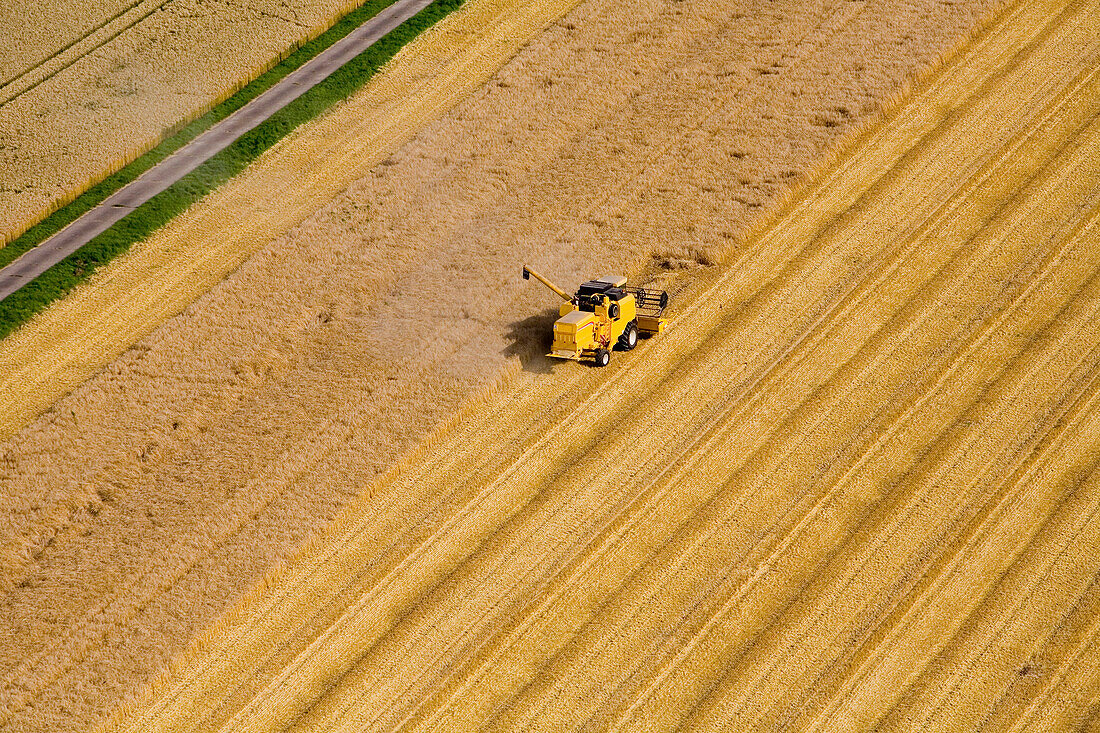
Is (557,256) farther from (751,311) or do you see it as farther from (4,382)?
(4,382)

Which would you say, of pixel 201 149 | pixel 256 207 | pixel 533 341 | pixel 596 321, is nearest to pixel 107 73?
pixel 201 149

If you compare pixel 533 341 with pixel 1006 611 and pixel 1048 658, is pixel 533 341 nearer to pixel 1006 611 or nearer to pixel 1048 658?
pixel 1006 611

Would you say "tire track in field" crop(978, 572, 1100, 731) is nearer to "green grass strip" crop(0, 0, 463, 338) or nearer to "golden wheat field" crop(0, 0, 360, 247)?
"green grass strip" crop(0, 0, 463, 338)

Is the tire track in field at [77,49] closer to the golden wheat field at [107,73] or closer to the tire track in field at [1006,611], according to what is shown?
the golden wheat field at [107,73]

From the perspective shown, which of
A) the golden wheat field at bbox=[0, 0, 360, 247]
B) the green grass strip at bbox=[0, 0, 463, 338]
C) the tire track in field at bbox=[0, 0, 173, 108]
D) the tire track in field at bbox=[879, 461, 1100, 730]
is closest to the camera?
the tire track in field at bbox=[879, 461, 1100, 730]

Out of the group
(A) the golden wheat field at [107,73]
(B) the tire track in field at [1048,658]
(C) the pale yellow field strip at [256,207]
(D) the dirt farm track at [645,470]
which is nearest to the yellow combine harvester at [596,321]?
(D) the dirt farm track at [645,470]

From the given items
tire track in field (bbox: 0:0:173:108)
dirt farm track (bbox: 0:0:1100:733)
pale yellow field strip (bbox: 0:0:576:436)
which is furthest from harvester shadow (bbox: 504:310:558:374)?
tire track in field (bbox: 0:0:173:108)

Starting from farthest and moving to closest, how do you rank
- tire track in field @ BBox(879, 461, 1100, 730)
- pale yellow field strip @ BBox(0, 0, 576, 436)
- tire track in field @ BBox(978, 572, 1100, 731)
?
1. pale yellow field strip @ BBox(0, 0, 576, 436)
2. tire track in field @ BBox(879, 461, 1100, 730)
3. tire track in field @ BBox(978, 572, 1100, 731)
